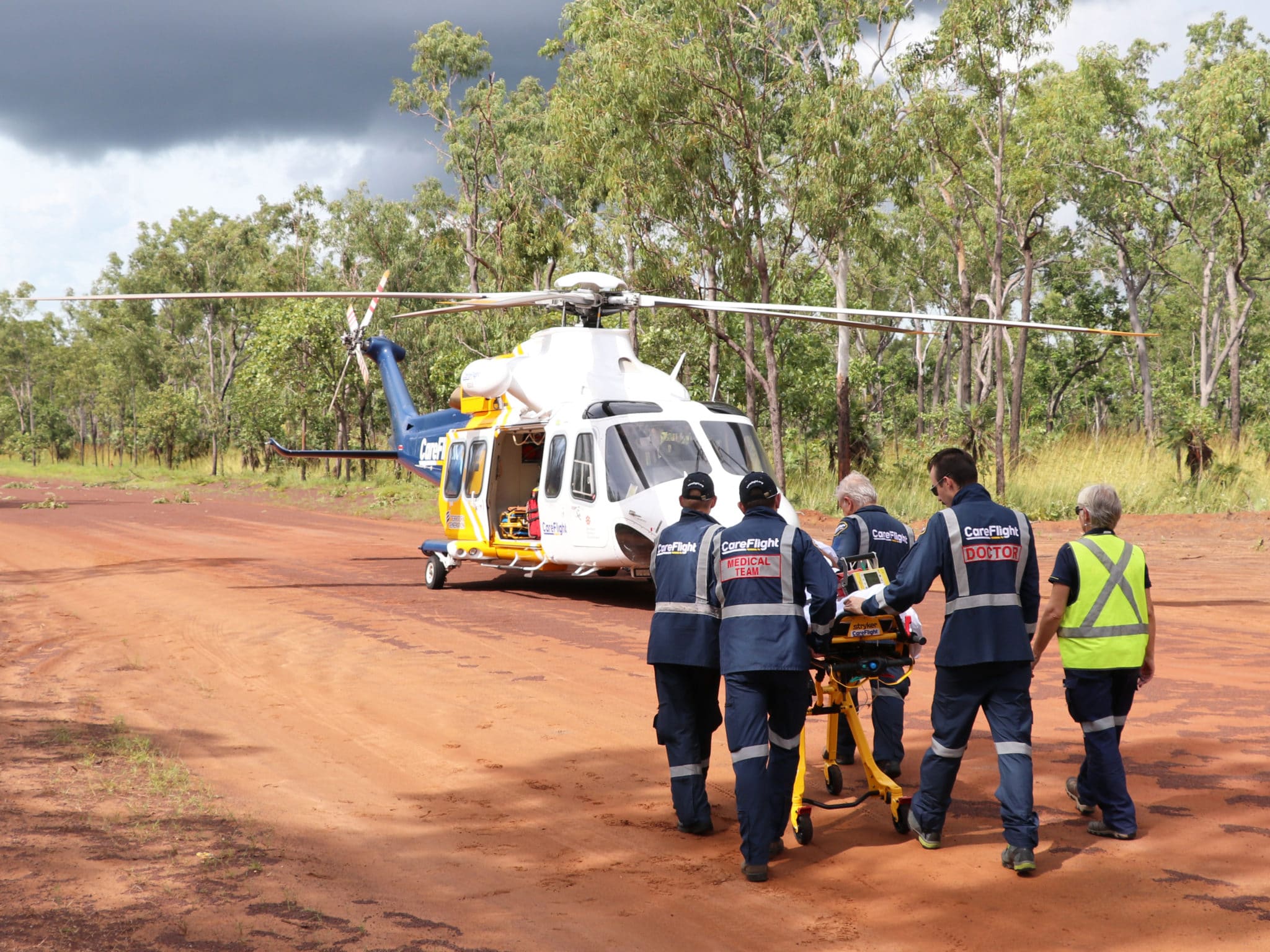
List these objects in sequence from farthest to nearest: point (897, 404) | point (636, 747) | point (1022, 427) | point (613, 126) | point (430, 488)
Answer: point (897, 404), point (1022, 427), point (430, 488), point (613, 126), point (636, 747)

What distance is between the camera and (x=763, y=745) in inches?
194

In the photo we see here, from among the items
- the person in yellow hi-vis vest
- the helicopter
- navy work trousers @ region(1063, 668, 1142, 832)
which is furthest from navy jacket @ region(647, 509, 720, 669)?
the helicopter

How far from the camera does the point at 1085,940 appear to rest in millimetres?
4086

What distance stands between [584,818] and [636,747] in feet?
4.26

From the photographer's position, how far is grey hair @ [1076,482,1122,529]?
17.0 ft

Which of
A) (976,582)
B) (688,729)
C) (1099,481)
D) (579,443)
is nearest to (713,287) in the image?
(1099,481)

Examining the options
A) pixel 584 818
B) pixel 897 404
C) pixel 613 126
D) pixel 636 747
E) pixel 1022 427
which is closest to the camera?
pixel 584 818

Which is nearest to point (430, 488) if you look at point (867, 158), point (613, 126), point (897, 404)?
point (613, 126)

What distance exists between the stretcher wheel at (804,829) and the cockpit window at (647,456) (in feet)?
22.1

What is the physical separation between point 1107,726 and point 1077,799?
1.92ft

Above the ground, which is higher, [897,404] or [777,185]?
[777,185]

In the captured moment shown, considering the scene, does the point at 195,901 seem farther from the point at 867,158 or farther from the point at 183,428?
the point at 183,428

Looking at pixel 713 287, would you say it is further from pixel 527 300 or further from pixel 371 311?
pixel 527 300

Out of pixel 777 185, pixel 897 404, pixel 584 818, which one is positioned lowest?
pixel 584 818
